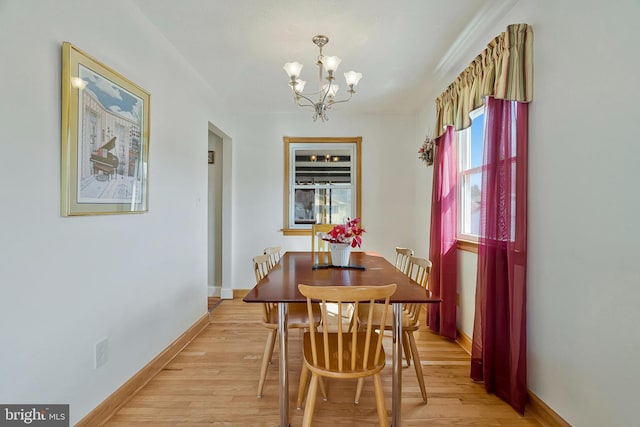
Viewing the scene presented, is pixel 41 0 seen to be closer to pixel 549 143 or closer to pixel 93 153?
pixel 93 153

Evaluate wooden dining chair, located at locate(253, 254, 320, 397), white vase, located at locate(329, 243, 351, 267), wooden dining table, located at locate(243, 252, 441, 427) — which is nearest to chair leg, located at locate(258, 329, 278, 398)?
wooden dining chair, located at locate(253, 254, 320, 397)

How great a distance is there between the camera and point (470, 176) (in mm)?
2775

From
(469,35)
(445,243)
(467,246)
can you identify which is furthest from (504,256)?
(469,35)

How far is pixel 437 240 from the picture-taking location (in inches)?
119

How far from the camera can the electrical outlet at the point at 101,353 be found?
1682mm

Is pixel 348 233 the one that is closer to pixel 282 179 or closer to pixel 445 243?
pixel 445 243

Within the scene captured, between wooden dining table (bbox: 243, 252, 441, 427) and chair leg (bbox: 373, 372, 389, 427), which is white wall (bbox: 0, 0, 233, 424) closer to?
wooden dining table (bbox: 243, 252, 441, 427)

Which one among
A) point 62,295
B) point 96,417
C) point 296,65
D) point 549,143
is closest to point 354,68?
point 296,65

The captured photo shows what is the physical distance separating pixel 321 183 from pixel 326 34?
2235mm

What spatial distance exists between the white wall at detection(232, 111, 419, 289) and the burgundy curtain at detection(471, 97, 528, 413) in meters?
2.12

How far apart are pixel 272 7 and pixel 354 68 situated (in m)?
1.08

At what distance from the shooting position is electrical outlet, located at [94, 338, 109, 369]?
168cm

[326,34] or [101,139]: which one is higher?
[326,34]

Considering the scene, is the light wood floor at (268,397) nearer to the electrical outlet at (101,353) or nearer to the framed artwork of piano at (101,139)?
the electrical outlet at (101,353)
